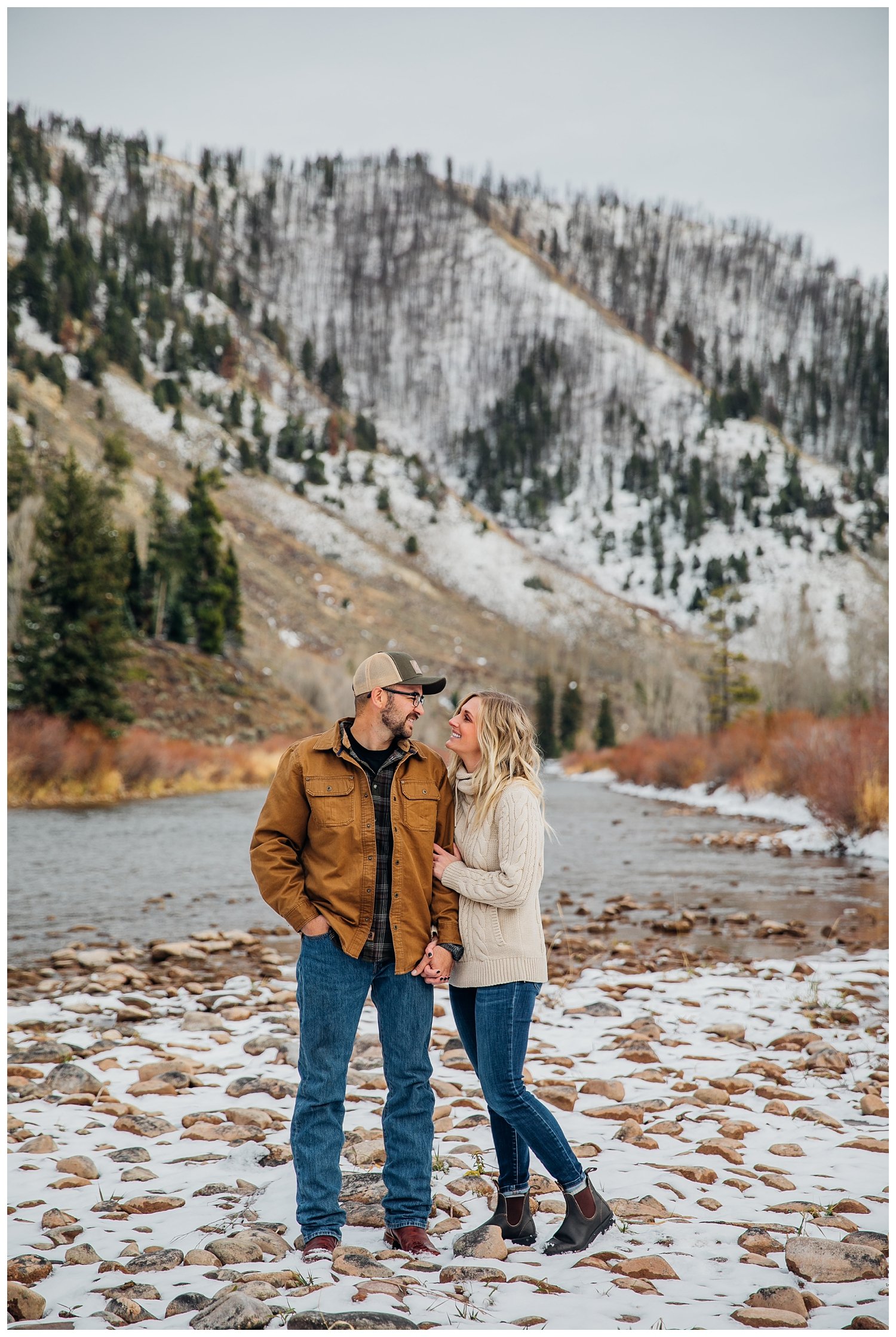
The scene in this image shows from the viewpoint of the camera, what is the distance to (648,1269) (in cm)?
303

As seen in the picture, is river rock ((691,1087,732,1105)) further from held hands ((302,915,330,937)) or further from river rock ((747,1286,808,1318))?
held hands ((302,915,330,937))

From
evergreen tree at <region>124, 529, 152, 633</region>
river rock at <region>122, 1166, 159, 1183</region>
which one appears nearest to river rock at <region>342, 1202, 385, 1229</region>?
river rock at <region>122, 1166, 159, 1183</region>

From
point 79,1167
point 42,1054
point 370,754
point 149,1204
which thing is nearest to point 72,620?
point 42,1054

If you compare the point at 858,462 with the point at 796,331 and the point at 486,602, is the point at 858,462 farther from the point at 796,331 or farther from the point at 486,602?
the point at 486,602

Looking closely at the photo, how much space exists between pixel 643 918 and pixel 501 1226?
24.1ft

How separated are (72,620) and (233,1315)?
30.1 m

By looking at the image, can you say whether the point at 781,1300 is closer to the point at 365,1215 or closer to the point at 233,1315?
the point at 365,1215

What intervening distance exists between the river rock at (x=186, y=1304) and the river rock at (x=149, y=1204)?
0.72 metres

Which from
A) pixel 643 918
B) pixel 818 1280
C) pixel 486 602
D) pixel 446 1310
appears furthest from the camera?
pixel 486 602

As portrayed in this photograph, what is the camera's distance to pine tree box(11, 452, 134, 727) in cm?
2975

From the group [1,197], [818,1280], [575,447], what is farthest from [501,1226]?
[575,447]

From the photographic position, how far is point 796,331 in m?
161

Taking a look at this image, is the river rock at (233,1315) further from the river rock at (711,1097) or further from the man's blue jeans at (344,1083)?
the river rock at (711,1097)

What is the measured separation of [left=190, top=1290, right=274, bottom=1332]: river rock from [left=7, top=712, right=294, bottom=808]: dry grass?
2277 cm
